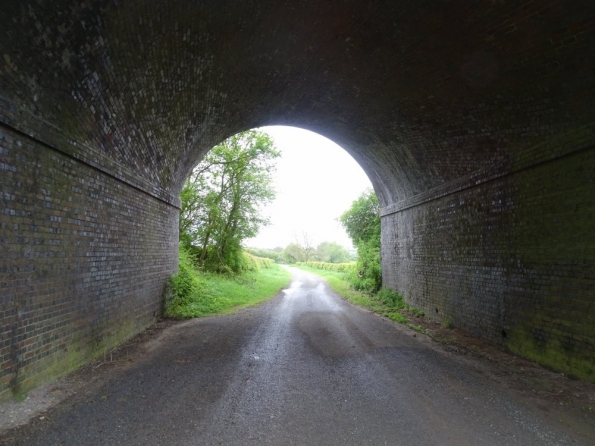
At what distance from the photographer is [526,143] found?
21.3ft

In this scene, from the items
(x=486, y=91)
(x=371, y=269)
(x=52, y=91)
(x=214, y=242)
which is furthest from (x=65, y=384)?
(x=214, y=242)

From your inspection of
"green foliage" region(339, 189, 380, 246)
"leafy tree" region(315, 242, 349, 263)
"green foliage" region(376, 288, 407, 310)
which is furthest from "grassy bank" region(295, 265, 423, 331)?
"leafy tree" region(315, 242, 349, 263)

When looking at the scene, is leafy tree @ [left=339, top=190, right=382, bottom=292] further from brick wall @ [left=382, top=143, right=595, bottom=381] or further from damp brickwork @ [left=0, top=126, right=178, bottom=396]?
damp brickwork @ [left=0, top=126, right=178, bottom=396]

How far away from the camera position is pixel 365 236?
2191 centimetres

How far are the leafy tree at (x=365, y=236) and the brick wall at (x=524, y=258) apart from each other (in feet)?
20.9

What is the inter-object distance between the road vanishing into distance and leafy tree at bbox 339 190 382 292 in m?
9.65

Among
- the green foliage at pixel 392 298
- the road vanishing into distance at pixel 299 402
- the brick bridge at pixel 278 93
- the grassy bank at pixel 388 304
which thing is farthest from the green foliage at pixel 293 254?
the road vanishing into distance at pixel 299 402

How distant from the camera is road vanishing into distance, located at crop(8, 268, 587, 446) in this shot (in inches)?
140

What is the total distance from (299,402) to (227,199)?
54.5ft

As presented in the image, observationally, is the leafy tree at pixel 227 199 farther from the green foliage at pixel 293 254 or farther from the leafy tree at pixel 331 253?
the green foliage at pixel 293 254

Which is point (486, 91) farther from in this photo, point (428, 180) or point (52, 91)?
point (52, 91)

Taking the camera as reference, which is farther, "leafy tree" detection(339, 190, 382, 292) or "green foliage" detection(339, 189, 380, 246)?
"green foliage" detection(339, 189, 380, 246)

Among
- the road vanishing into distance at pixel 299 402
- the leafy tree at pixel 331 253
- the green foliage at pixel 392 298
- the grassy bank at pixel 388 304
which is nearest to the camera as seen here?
the road vanishing into distance at pixel 299 402

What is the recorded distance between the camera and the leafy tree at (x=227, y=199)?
741 inches
